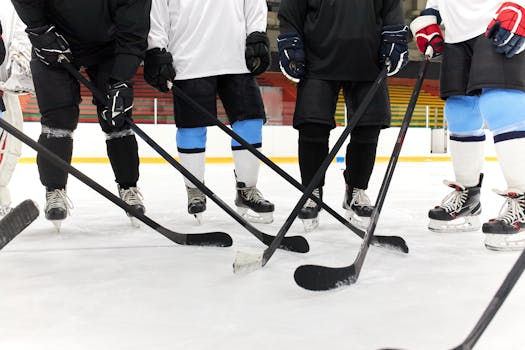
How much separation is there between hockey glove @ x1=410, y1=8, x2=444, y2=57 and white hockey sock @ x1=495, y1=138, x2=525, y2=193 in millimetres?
442

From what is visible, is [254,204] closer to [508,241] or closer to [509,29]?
[508,241]

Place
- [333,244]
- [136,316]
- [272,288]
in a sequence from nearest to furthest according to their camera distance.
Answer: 1. [136,316]
2. [272,288]
3. [333,244]

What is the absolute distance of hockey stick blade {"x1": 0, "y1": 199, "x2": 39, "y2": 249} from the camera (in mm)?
935

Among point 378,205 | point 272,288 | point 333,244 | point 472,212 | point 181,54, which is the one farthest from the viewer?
point 181,54

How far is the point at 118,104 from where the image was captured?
1.50 metres

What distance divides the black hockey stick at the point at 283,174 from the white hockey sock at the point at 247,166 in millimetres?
197

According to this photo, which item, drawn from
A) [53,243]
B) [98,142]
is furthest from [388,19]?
[98,142]

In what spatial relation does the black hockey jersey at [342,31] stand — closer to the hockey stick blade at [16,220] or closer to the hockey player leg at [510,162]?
the hockey player leg at [510,162]

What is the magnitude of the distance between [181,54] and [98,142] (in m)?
4.58

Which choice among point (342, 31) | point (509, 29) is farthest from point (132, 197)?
point (509, 29)

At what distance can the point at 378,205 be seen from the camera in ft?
4.27

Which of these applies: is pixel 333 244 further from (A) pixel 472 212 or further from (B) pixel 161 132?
(B) pixel 161 132

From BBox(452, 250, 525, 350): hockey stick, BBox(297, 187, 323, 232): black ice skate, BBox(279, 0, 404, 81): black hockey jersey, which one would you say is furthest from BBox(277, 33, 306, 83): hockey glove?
BBox(452, 250, 525, 350): hockey stick

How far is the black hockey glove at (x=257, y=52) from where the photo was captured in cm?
177
